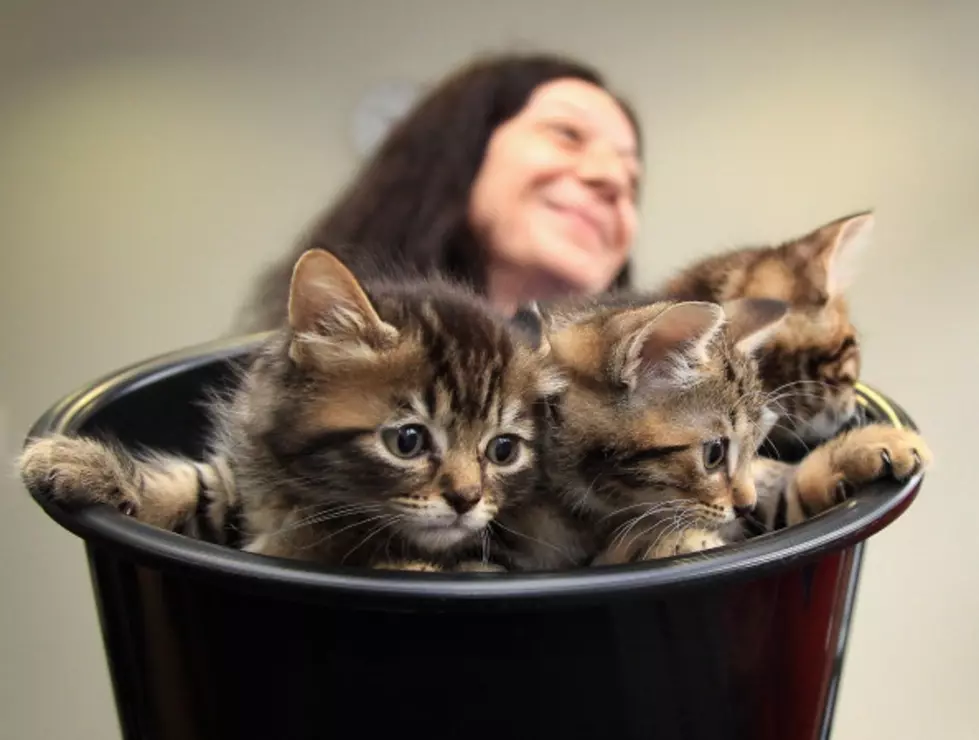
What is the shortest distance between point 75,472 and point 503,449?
0.78 ft

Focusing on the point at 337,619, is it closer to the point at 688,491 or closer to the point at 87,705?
the point at 688,491

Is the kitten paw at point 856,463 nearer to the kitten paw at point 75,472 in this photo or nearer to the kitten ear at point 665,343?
the kitten ear at point 665,343

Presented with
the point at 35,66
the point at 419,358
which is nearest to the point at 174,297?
the point at 35,66

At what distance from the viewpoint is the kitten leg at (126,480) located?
1.62ft

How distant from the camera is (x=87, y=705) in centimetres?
160

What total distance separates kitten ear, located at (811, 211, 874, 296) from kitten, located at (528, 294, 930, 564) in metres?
0.23

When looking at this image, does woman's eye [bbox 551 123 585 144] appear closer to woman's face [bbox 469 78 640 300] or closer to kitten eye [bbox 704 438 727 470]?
woman's face [bbox 469 78 640 300]

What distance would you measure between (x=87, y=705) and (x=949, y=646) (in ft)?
4.76

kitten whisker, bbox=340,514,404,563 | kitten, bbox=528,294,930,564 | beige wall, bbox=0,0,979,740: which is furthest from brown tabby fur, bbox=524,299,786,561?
beige wall, bbox=0,0,979,740

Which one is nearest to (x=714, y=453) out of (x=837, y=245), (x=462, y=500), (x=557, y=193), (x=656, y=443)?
(x=656, y=443)

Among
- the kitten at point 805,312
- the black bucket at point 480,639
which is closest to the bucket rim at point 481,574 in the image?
the black bucket at point 480,639

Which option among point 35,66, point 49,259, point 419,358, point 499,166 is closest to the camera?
point 419,358

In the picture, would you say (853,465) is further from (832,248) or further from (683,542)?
(832,248)

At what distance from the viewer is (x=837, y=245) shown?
2.65 feet
